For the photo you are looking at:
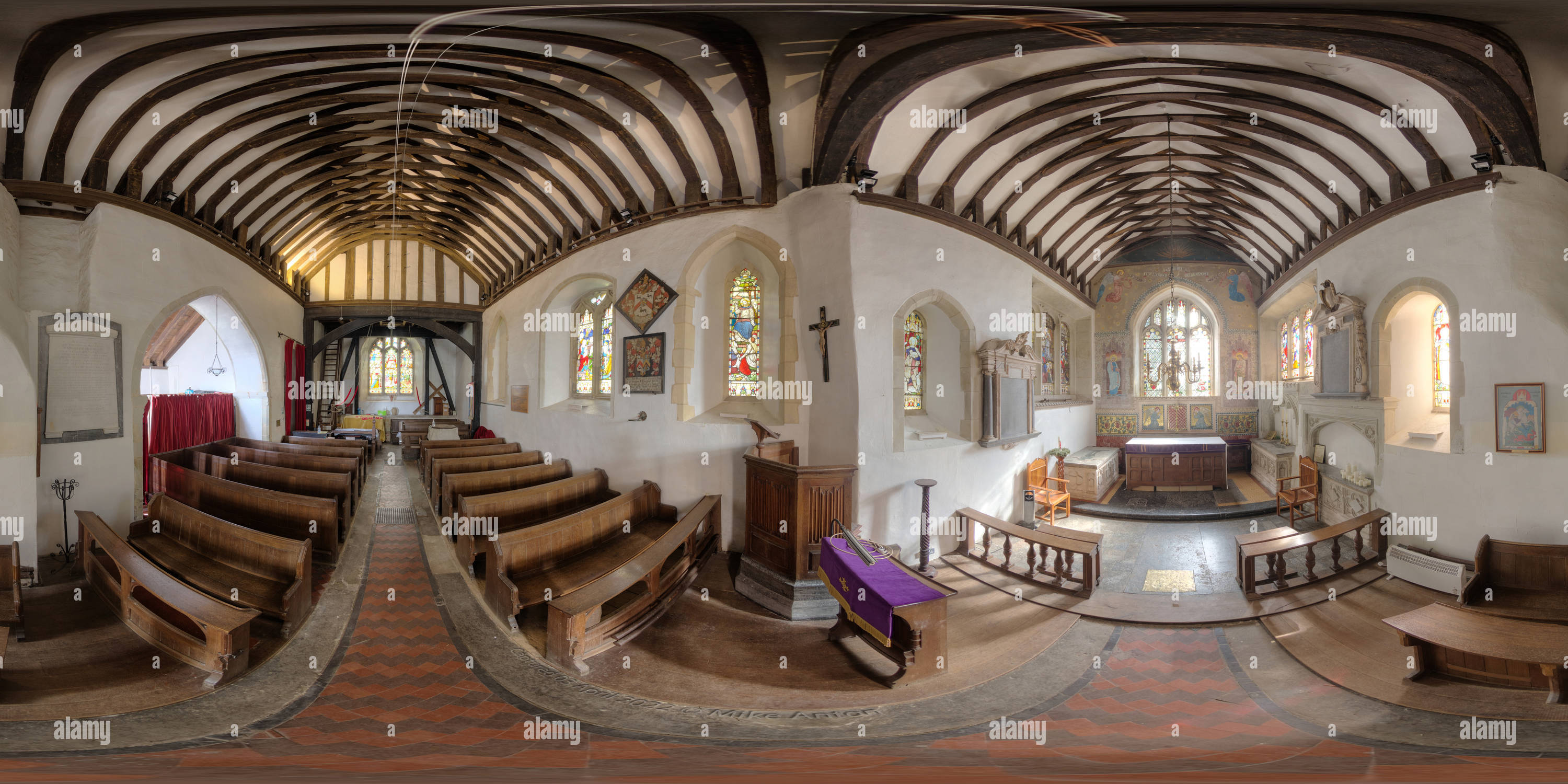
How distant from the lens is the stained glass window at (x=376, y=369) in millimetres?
16156

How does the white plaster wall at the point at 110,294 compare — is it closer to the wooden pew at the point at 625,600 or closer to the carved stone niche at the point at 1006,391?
the wooden pew at the point at 625,600

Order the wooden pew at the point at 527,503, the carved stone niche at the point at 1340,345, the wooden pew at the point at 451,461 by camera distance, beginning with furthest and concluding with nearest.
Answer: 1. the wooden pew at the point at 451,461
2. the carved stone niche at the point at 1340,345
3. the wooden pew at the point at 527,503

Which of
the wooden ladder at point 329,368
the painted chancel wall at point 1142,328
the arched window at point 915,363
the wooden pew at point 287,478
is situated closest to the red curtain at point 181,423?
the wooden pew at point 287,478

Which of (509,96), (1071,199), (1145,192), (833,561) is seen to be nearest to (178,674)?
(833,561)

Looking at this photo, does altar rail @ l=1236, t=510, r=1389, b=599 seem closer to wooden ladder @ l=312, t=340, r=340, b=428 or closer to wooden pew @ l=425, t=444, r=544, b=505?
wooden pew @ l=425, t=444, r=544, b=505

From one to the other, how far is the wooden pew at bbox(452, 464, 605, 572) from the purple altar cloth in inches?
98.2

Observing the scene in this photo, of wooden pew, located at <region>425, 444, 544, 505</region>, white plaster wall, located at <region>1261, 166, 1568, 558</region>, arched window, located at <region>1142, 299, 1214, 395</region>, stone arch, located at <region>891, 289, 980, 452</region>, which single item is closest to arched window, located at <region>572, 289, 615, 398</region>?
wooden pew, located at <region>425, 444, 544, 505</region>

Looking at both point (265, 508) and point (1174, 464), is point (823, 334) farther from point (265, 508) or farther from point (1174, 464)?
point (1174, 464)

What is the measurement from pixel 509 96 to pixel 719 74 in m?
2.99

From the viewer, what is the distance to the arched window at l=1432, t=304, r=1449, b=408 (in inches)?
163

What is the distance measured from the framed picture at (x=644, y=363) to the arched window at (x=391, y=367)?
44.3ft

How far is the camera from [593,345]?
8.67 m

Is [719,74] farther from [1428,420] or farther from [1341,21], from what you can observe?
[1428,420]

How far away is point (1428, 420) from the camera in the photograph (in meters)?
4.19
